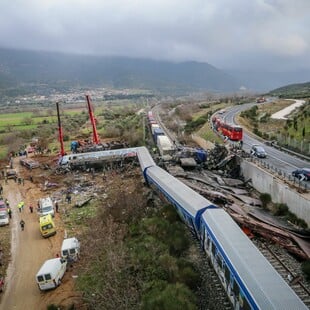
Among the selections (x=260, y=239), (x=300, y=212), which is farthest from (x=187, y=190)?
(x=300, y=212)

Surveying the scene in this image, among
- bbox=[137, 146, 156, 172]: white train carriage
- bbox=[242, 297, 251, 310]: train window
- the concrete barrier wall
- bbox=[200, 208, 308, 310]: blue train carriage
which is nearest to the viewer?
bbox=[200, 208, 308, 310]: blue train carriage

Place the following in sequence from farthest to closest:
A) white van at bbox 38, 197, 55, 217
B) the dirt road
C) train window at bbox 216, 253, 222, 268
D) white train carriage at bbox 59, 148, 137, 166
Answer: white train carriage at bbox 59, 148, 137, 166, white van at bbox 38, 197, 55, 217, the dirt road, train window at bbox 216, 253, 222, 268

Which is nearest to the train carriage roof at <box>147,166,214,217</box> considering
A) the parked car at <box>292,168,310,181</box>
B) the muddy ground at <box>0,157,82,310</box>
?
the muddy ground at <box>0,157,82,310</box>

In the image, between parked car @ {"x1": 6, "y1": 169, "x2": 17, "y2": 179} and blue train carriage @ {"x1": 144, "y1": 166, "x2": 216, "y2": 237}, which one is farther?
parked car @ {"x1": 6, "y1": 169, "x2": 17, "y2": 179}

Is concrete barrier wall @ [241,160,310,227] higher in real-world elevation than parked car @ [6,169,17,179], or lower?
higher

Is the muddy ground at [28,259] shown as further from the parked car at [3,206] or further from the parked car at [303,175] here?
the parked car at [303,175]

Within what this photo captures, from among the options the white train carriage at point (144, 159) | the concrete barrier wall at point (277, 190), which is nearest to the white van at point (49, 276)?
the white train carriage at point (144, 159)

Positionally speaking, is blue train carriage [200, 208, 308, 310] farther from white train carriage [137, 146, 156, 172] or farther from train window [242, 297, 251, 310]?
white train carriage [137, 146, 156, 172]
